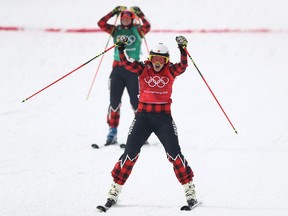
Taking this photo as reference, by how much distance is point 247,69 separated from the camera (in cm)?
1215

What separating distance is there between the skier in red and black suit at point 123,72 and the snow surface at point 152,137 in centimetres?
53

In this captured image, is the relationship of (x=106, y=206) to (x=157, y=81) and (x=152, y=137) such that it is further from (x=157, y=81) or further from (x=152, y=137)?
(x=152, y=137)

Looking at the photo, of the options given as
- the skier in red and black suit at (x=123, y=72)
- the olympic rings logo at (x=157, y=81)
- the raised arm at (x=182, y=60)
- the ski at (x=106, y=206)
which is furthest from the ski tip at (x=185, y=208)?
the skier in red and black suit at (x=123, y=72)

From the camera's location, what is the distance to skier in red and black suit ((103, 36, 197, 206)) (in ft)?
17.6

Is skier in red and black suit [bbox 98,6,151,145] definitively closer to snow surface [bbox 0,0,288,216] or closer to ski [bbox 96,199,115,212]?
snow surface [bbox 0,0,288,216]

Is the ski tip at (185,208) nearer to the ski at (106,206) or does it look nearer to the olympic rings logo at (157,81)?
the ski at (106,206)

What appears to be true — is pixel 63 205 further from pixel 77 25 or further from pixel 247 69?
pixel 77 25

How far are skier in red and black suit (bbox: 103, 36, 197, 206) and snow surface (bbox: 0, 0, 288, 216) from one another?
36 cm

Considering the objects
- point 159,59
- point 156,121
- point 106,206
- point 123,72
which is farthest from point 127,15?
point 106,206

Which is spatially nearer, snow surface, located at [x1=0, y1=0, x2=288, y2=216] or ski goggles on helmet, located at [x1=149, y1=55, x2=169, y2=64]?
ski goggles on helmet, located at [x1=149, y1=55, x2=169, y2=64]

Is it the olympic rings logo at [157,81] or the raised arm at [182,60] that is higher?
the raised arm at [182,60]

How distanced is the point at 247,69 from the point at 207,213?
7.35 meters

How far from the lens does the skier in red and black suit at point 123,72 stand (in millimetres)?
7836

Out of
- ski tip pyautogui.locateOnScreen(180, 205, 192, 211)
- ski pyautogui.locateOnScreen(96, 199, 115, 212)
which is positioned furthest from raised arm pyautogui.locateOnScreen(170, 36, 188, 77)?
ski pyautogui.locateOnScreen(96, 199, 115, 212)
